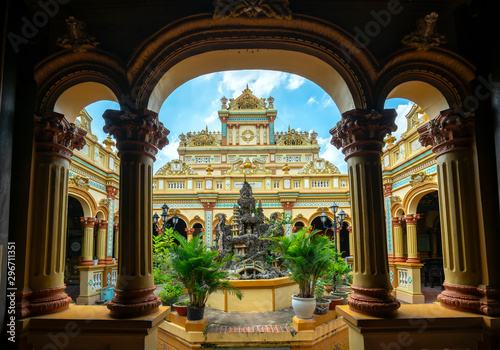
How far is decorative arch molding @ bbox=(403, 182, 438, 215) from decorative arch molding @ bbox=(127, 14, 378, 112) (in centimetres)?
777

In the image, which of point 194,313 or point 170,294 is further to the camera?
point 170,294

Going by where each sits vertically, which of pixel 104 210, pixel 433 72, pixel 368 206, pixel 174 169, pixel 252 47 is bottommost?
pixel 368 206

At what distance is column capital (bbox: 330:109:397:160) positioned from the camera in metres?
3.86

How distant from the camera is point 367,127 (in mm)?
3873

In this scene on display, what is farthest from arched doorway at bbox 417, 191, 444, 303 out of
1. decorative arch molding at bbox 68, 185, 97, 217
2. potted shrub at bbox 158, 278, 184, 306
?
decorative arch molding at bbox 68, 185, 97, 217

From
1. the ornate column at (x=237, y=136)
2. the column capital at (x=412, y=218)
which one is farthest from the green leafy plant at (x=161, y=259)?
the ornate column at (x=237, y=136)

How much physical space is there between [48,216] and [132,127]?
4.49 ft

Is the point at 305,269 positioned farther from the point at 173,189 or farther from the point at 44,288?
the point at 173,189

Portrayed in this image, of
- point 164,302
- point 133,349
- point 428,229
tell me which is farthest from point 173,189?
point 133,349

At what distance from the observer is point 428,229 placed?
55.5 ft

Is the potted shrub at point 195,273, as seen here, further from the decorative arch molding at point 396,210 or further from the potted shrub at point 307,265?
the decorative arch molding at point 396,210

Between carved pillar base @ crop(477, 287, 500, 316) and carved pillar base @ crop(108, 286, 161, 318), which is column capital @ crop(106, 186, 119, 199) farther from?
carved pillar base @ crop(477, 287, 500, 316)

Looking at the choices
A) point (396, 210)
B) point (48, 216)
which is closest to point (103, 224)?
point (48, 216)

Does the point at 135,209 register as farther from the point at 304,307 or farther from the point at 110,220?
the point at 110,220
